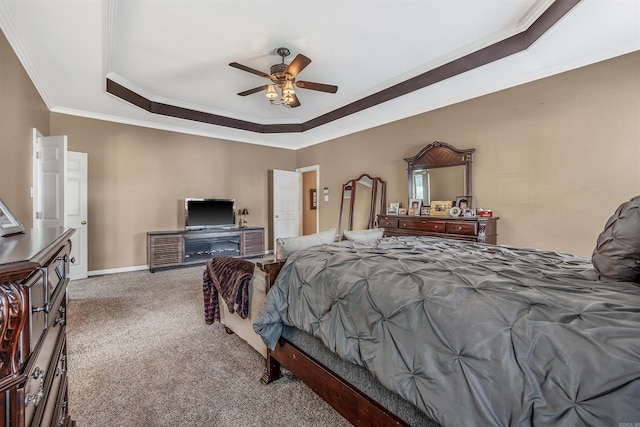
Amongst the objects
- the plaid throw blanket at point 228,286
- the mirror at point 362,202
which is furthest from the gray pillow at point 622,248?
the mirror at point 362,202

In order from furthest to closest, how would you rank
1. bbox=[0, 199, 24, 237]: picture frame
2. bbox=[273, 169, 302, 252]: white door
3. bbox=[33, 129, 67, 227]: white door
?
bbox=[273, 169, 302, 252]: white door < bbox=[33, 129, 67, 227]: white door < bbox=[0, 199, 24, 237]: picture frame

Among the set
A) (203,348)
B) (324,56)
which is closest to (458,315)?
(203,348)

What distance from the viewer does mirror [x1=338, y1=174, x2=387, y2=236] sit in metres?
5.27

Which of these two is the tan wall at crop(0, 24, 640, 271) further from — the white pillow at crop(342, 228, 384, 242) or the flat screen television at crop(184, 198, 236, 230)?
Answer: the white pillow at crop(342, 228, 384, 242)

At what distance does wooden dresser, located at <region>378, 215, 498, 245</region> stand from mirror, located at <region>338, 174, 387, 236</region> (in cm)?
69

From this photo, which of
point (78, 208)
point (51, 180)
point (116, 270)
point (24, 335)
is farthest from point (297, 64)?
point (116, 270)

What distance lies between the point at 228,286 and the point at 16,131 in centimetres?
267

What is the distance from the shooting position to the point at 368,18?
2.77 meters

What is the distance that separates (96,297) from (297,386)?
327 cm

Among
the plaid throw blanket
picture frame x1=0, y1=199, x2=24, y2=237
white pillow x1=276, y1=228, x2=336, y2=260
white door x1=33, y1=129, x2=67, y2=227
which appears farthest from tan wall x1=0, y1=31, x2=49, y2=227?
white pillow x1=276, y1=228, x2=336, y2=260

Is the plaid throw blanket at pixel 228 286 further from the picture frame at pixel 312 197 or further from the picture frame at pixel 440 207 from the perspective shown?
the picture frame at pixel 312 197

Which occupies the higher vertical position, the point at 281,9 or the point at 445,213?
the point at 281,9

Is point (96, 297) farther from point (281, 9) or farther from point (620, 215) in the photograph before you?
point (620, 215)

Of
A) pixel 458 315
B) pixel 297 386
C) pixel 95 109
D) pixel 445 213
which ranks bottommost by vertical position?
pixel 297 386
